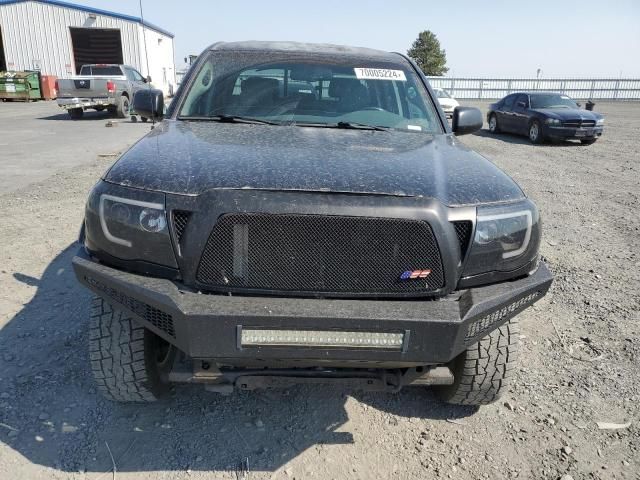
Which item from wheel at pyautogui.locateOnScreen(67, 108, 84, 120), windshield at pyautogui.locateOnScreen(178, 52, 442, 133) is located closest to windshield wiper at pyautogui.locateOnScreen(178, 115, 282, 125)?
windshield at pyautogui.locateOnScreen(178, 52, 442, 133)

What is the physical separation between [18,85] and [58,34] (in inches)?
195

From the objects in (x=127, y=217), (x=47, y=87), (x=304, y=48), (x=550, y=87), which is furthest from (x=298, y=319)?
(x=550, y=87)

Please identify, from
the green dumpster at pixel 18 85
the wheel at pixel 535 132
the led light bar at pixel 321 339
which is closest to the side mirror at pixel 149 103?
the led light bar at pixel 321 339

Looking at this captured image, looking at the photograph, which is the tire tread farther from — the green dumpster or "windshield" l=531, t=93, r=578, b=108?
the green dumpster

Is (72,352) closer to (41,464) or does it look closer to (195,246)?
(41,464)

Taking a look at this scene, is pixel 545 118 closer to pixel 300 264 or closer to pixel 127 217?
pixel 300 264

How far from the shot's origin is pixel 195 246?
76.2 inches

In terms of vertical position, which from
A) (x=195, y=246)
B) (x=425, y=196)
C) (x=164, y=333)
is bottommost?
(x=164, y=333)

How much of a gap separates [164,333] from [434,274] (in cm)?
109

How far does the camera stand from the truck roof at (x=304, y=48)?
11.9ft

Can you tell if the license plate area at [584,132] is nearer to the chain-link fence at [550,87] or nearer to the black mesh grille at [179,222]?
the black mesh grille at [179,222]

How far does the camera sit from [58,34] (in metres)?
28.4

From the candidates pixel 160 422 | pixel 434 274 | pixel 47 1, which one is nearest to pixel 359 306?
pixel 434 274

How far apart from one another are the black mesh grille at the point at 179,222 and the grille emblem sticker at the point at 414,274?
87cm
